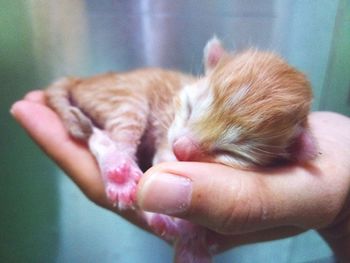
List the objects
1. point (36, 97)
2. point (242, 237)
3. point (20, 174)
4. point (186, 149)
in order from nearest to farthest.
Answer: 1. point (186, 149)
2. point (242, 237)
3. point (36, 97)
4. point (20, 174)

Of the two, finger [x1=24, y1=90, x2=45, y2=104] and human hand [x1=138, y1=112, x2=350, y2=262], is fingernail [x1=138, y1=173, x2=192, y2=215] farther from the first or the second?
finger [x1=24, y1=90, x2=45, y2=104]

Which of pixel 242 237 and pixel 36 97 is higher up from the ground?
pixel 36 97

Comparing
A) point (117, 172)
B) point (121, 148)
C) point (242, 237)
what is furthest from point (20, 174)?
point (242, 237)

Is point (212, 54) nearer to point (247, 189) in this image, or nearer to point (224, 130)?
point (224, 130)

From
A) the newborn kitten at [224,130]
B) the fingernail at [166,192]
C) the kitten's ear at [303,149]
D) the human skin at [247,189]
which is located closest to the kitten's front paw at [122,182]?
the newborn kitten at [224,130]

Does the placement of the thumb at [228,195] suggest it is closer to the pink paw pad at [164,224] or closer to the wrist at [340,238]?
the pink paw pad at [164,224]

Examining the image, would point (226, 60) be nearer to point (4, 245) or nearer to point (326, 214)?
point (326, 214)

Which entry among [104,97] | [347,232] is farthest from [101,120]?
[347,232]

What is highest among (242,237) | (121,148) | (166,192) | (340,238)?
(166,192)

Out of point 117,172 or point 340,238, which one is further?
point 340,238
